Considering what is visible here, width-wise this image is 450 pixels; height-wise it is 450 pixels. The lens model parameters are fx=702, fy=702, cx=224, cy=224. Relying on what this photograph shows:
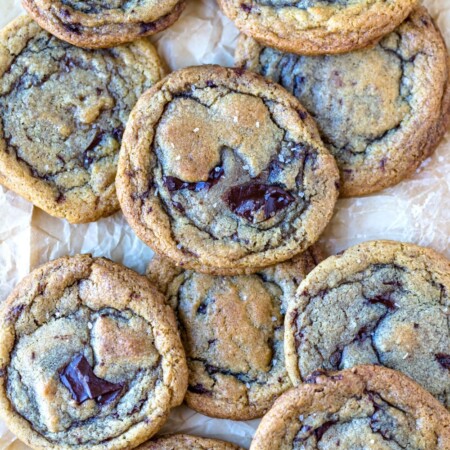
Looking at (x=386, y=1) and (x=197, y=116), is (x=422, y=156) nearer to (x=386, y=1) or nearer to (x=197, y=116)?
(x=386, y=1)

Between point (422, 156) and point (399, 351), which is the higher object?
point (422, 156)

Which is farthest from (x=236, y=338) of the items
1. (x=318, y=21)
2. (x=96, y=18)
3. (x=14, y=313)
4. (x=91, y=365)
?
(x=96, y=18)

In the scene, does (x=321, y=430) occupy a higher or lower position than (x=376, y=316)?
lower

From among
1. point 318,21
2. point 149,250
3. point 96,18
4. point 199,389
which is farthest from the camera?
point 149,250

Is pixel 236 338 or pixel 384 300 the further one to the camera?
pixel 236 338

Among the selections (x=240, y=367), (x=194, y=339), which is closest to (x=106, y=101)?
(x=194, y=339)

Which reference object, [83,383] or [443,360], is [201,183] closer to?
[83,383]

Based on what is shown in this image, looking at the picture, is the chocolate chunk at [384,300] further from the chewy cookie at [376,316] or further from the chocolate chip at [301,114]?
the chocolate chip at [301,114]
